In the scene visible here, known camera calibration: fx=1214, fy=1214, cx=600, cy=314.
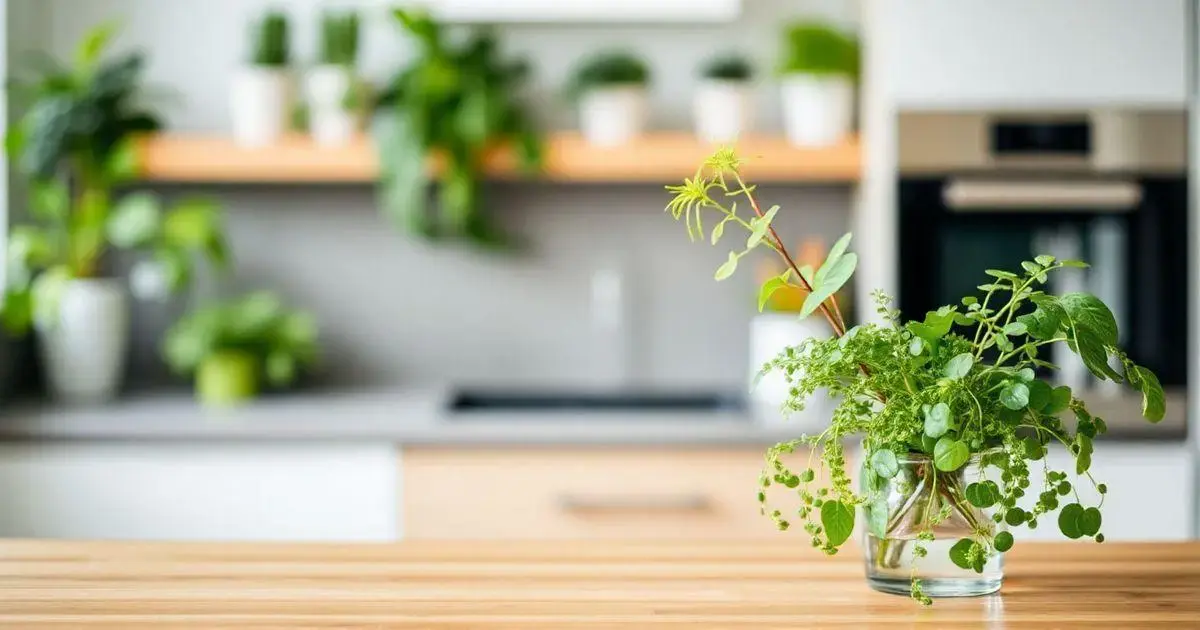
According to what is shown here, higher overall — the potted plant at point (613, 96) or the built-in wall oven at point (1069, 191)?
the potted plant at point (613, 96)

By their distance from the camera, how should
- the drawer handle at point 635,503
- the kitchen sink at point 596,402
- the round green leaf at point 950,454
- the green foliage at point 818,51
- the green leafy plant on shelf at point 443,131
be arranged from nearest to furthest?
1. the round green leaf at point 950,454
2. the drawer handle at point 635,503
3. the green leafy plant on shelf at point 443,131
4. the green foliage at point 818,51
5. the kitchen sink at point 596,402

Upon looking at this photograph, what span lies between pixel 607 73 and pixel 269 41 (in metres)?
0.84

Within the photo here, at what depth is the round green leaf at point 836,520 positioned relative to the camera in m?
1.11

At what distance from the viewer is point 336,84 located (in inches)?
118

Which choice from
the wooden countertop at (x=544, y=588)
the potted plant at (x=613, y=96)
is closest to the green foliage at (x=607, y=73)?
the potted plant at (x=613, y=96)

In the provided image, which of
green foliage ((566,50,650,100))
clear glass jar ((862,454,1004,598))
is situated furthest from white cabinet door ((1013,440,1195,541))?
clear glass jar ((862,454,1004,598))

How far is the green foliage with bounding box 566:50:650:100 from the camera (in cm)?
301

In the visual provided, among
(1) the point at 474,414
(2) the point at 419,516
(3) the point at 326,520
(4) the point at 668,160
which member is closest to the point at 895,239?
(4) the point at 668,160

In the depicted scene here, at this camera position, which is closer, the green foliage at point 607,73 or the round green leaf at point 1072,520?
the round green leaf at point 1072,520

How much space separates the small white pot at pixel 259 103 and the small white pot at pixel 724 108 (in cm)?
106

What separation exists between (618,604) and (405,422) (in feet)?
4.94

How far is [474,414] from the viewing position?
2771 millimetres

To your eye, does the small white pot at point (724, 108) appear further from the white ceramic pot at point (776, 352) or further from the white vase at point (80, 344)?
the white vase at point (80, 344)

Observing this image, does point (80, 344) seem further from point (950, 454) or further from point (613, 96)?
point (950, 454)
